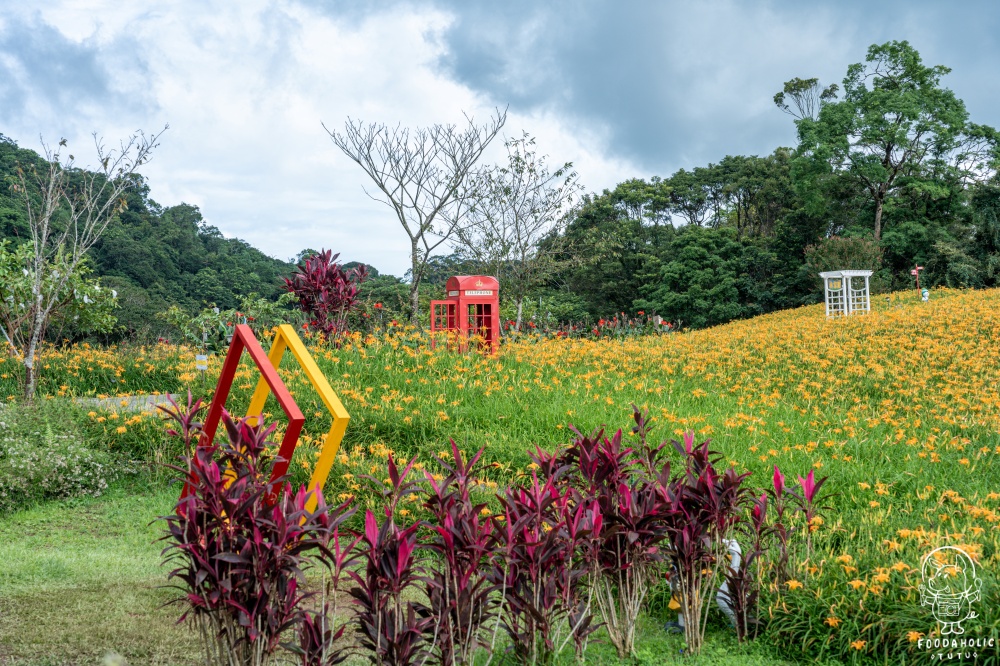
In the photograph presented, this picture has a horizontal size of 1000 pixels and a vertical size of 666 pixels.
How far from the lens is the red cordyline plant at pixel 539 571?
113 inches

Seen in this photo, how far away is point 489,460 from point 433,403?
1484 millimetres

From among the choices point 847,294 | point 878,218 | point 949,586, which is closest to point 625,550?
point 949,586

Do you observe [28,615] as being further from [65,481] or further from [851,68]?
[851,68]

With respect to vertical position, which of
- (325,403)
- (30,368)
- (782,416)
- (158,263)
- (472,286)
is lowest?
(782,416)

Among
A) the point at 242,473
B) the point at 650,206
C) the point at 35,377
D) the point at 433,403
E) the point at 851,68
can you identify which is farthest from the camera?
the point at 650,206

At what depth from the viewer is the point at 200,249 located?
30.5 metres

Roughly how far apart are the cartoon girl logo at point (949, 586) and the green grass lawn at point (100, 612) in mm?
729

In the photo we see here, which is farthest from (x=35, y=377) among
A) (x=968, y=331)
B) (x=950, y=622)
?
(x=968, y=331)

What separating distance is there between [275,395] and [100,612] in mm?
1306

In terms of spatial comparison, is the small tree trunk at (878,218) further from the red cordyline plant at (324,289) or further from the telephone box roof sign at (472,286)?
the red cordyline plant at (324,289)

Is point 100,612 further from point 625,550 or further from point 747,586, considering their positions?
point 747,586

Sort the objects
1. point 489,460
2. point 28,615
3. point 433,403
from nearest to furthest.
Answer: point 28,615
point 489,460
point 433,403

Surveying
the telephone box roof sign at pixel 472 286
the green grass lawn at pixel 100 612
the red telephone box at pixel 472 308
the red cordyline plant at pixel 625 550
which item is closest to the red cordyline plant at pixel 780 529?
the green grass lawn at pixel 100 612

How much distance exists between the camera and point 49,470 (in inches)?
255
